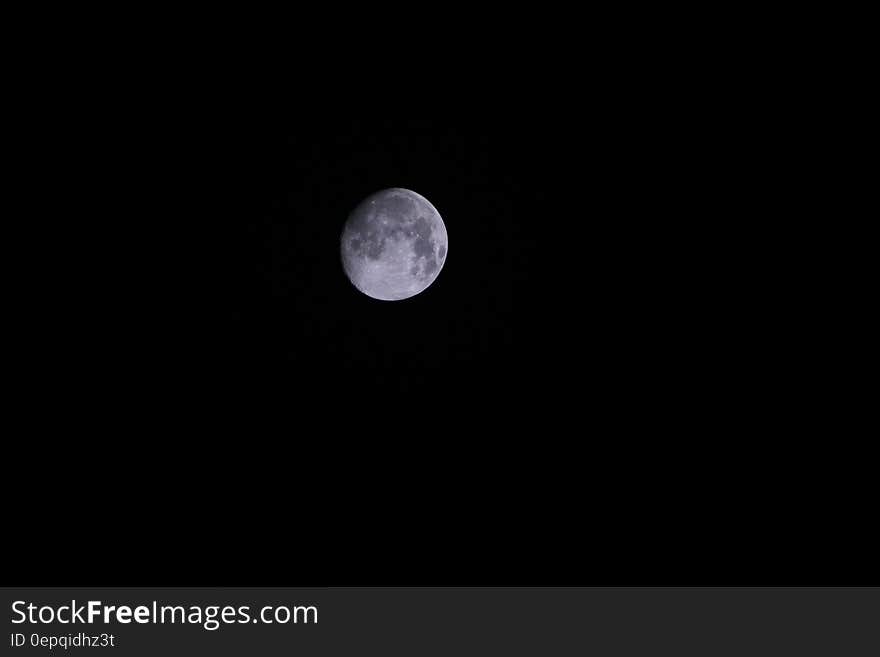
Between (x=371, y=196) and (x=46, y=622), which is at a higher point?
(x=371, y=196)

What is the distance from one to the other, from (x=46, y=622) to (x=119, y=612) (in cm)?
26

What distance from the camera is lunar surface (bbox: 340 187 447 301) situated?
130 inches

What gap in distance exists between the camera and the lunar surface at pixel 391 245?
331 centimetres

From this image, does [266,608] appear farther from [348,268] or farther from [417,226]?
[417,226]

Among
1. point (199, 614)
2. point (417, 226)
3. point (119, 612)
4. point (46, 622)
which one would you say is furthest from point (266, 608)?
point (417, 226)

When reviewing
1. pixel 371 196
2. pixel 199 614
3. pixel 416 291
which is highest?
pixel 371 196

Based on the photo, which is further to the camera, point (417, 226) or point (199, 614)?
point (417, 226)

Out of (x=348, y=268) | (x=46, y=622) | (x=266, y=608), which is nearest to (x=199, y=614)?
(x=266, y=608)

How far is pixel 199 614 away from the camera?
274 cm

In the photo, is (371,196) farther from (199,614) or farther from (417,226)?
(199,614)

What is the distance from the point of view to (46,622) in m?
2.65

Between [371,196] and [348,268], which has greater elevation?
[371,196]

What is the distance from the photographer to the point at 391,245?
10.8ft

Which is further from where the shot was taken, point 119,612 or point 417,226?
point 417,226
